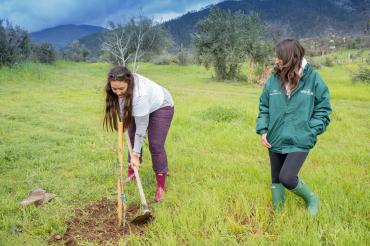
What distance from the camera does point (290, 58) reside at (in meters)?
3.95

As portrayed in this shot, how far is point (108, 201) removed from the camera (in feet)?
17.6

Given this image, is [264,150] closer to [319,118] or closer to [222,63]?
[319,118]

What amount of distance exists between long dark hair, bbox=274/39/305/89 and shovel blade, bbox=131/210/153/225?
6.90 ft

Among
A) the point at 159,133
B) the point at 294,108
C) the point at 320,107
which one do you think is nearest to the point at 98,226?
the point at 159,133

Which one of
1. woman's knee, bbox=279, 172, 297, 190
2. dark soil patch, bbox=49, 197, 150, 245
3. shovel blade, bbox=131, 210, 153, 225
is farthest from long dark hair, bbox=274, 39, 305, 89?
dark soil patch, bbox=49, 197, 150, 245

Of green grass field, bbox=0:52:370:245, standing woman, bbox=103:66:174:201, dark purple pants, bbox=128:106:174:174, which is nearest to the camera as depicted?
green grass field, bbox=0:52:370:245

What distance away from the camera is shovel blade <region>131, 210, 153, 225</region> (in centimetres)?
443

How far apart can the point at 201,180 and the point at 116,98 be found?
72.2 inches

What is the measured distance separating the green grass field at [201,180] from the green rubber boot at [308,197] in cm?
9

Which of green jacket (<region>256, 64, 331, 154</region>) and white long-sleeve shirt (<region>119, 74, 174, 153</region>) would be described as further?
white long-sleeve shirt (<region>119, 74, 174, 153</region>)

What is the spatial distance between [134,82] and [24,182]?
9.56 ft

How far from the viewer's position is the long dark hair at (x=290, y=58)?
396cm

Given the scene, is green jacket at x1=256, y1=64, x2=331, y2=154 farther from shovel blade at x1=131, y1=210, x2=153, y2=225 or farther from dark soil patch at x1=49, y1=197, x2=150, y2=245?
dark soil patch at x1=49, y1=197, x2=150, y2=245

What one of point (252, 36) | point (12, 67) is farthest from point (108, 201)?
point (252, 36)
